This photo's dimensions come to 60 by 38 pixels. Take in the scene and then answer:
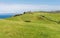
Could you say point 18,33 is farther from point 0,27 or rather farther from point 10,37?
point 0,27

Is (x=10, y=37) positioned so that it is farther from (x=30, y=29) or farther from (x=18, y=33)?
(x=30, y=29)

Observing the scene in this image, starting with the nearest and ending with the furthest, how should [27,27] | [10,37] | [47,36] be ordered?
[10,37], [47,36], [27,27]

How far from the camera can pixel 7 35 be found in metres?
27.9

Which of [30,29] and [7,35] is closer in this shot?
[7,35]

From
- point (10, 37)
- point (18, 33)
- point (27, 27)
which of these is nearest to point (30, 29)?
point (27, 27)

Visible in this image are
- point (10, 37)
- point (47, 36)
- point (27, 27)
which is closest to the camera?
point (10, 37)

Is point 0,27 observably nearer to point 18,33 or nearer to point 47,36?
point 18,33

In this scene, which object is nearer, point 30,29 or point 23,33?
point 23,33

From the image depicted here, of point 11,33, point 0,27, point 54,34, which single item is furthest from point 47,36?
point 0,27

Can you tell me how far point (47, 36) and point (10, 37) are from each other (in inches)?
249

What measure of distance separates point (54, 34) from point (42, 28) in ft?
9.69

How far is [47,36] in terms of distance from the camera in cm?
2969

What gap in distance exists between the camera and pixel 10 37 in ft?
90.4

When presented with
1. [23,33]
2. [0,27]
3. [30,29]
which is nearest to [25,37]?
[23,33]
